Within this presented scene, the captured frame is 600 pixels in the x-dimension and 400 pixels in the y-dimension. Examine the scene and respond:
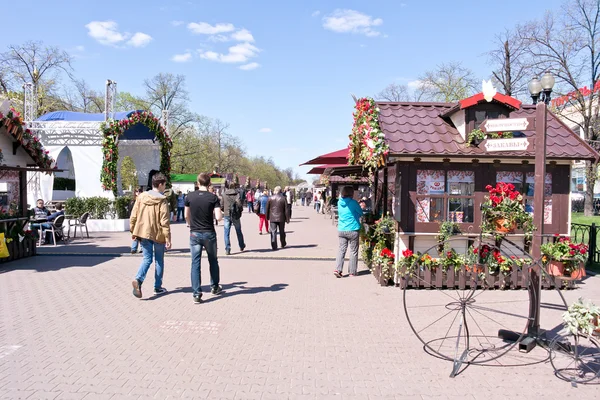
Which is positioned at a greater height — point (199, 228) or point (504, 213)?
point (504, 213)

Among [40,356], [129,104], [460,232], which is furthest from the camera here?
[129,104]

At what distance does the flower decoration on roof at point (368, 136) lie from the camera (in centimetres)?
714

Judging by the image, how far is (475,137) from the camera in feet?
24.5

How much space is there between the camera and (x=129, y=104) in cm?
4919

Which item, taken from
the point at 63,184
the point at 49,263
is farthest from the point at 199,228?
the point at 63,184

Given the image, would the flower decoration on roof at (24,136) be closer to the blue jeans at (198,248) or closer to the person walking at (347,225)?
the blue jeans at (198,248)

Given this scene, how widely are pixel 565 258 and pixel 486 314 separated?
7.09 feet

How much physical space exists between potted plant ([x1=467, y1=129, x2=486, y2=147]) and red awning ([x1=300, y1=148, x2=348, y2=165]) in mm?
4404

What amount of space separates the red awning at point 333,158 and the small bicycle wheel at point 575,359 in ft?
24.2

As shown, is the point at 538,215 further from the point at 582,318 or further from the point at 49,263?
the point at 49,263

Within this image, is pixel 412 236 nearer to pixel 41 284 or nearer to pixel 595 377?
pixel 595 377

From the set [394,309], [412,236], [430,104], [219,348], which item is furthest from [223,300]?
[430,104]

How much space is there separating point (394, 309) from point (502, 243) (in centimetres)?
274

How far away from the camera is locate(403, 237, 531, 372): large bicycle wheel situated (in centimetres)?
471
